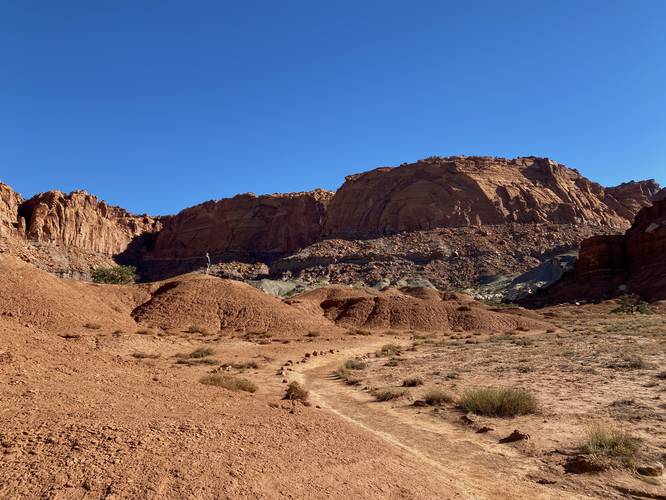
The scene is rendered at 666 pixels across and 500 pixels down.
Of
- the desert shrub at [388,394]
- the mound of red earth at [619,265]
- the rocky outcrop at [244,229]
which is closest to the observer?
the desert shrub at [388,394]

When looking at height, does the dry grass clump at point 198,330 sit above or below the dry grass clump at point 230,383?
above

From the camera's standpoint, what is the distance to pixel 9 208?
100188 millimetres

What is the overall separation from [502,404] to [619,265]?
5742cm

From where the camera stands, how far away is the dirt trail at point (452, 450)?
614 cm

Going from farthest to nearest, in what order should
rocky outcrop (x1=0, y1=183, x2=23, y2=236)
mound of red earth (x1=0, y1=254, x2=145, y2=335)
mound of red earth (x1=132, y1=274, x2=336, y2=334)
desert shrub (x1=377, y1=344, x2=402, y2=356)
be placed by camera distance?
rocky outcrop (x1=0, y1=183, x2=23, y2=236), mound of red earth (x1=132, y1=274, x2=336, y2=334), desert shrub (x1=377, y1=344, x2=402, y2=356), mound of red earth (x1=0, y1=254, x2=145, y2=335)

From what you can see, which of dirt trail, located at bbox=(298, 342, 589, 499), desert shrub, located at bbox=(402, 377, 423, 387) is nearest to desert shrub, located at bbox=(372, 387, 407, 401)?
dirt trail, located at bbox=(298, 342, 589, 499)

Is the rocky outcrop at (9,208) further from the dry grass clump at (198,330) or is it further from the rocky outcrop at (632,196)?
the rocky outcrop at (632,196)

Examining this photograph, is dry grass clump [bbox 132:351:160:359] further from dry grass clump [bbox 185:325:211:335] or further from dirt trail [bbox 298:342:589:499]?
dirt trail [bbox 298:342:589:499]

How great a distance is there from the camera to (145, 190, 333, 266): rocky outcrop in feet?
391

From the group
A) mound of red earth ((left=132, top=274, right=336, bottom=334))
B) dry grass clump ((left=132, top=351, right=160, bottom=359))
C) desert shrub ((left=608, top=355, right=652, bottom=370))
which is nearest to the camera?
desert shrub ((left=608, top=355, right=652, bottom=370))

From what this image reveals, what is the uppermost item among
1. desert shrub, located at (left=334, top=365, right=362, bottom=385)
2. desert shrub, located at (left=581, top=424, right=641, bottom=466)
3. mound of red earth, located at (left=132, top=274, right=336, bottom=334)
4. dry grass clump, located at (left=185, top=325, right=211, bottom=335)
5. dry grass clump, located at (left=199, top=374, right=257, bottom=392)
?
mound of red earth, located at (left=132, top=274, right=336, bottom=334)

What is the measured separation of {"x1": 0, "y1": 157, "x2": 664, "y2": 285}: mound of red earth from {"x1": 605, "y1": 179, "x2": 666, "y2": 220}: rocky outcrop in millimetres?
308

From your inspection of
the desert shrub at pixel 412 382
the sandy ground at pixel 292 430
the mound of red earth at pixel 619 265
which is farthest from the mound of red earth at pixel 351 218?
the sandy ground at pixel 292 430

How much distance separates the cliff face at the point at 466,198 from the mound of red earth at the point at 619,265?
33.2 metres
